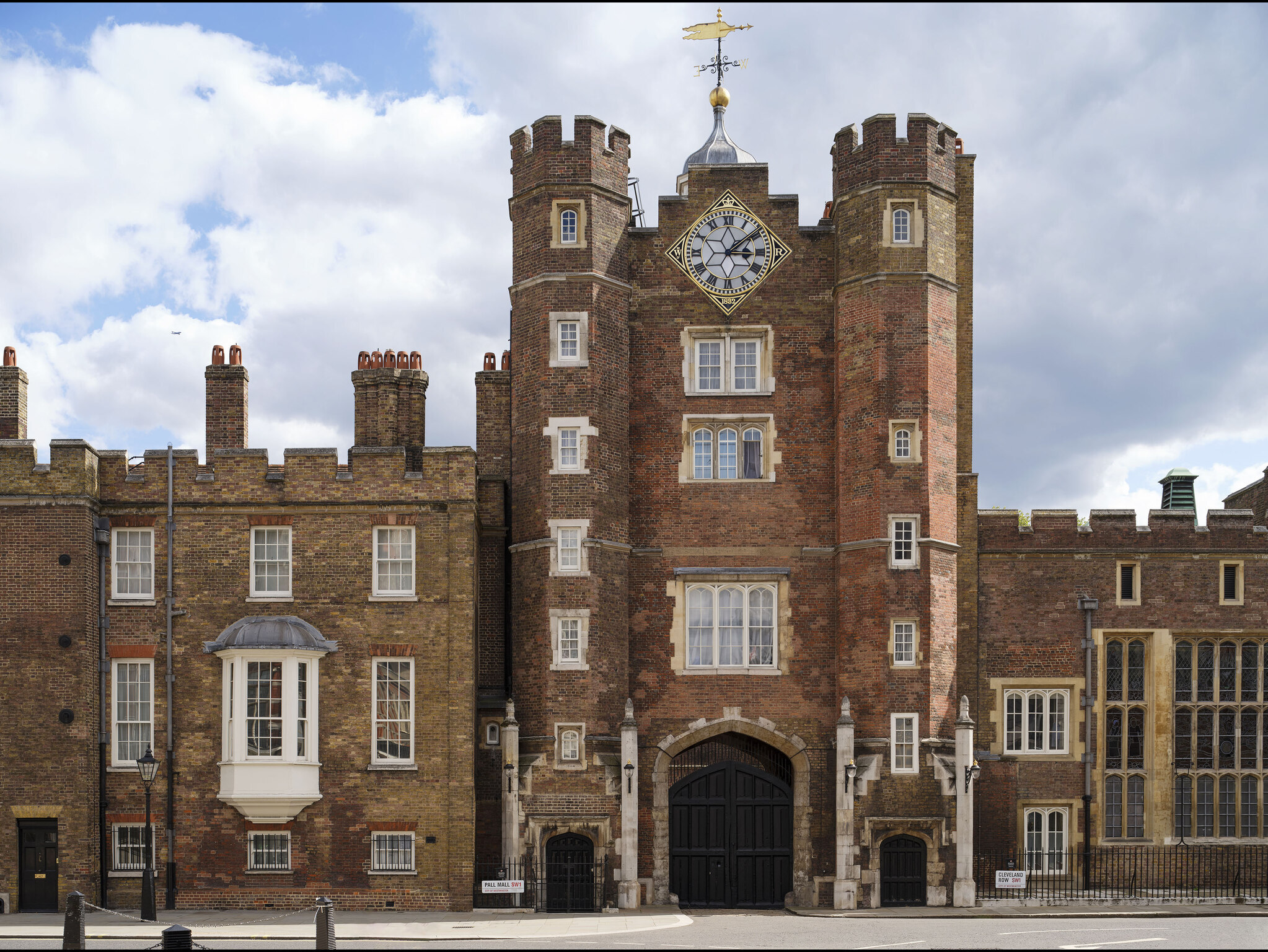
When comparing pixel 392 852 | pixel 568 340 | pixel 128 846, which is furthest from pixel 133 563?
pixel 568 340

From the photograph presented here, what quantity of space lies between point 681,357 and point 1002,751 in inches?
490

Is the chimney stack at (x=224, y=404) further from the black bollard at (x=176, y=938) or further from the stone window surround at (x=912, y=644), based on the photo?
the stone window surround at (x=912, y=644)

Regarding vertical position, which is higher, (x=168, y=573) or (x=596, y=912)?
(x=168, y=573)

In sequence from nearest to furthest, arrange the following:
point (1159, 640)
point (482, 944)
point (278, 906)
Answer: point (482, 944), point (278, 906), point (1159, 640)

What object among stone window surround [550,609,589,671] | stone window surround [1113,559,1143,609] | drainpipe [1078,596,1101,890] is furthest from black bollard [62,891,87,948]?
stone window surround [1113,559,1143,609]

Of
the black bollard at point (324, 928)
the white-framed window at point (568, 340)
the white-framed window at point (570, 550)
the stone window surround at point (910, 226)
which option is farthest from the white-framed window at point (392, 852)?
the stone window surround at point (910, 226)

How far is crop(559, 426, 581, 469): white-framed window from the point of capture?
31828mm

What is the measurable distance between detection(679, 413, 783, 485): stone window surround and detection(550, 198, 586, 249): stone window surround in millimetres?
4936

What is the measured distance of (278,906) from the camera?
96.2 ft

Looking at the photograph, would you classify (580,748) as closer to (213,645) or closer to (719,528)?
(719,528)

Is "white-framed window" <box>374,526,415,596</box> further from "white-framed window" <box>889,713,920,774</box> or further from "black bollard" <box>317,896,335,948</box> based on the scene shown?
"white-framed window" <box>889,713,920,774</box>

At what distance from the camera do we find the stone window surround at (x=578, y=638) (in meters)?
31.2

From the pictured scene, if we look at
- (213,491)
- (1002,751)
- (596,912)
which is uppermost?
(213,491)

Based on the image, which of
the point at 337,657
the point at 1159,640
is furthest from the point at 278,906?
the point at 1159,640
